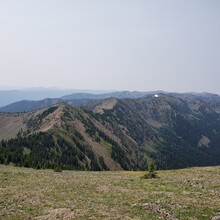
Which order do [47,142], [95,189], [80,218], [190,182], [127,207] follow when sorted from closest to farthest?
[80,218] → [127,207] → [95,189] → [190,182] → [47,142]

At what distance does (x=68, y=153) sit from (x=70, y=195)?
159 meters

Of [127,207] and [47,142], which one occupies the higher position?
[127,207]

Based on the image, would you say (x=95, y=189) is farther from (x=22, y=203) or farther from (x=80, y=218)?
(x=80, y=218)

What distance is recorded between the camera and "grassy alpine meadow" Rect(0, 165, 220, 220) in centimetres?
3008

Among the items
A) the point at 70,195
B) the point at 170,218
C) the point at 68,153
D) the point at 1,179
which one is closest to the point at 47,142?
the point at 68,153

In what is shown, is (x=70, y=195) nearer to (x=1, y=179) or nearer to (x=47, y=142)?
(x=1, y=179)

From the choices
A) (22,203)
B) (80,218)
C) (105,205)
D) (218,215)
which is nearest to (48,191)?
(22,203)

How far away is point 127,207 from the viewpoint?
107 ft

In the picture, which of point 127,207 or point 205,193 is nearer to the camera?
point 127,207

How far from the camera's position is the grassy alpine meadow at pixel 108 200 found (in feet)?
98.7

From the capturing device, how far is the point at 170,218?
28859 mm

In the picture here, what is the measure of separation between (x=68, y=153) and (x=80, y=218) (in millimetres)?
169322

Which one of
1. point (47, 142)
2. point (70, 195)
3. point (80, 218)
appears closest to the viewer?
point (80, 218)

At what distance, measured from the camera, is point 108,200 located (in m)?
35.7
